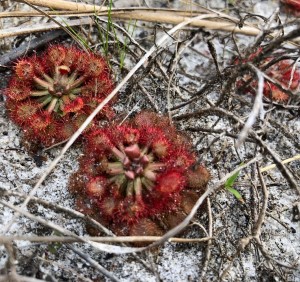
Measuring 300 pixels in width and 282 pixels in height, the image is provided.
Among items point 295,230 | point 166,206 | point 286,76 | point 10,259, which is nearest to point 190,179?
point 166,206

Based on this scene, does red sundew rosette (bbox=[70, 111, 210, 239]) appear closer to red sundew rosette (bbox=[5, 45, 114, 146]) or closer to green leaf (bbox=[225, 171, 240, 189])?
green leaf (bbox=[225, 171, 240, 189])

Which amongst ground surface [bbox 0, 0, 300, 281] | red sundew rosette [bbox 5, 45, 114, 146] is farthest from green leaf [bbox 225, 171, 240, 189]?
red sundew rosette [bbox 5, 45, 114, 146]

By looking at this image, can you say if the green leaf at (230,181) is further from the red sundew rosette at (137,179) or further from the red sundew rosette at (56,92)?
the red sundew rosette at (56,92)

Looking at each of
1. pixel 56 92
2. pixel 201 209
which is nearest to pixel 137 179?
pixel 201 209

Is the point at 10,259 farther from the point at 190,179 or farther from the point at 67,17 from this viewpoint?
the point at 67,17


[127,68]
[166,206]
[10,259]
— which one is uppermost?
[127,68]

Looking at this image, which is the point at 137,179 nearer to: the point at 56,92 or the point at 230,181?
the point at 230,181
